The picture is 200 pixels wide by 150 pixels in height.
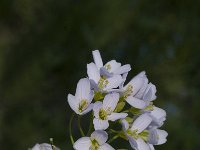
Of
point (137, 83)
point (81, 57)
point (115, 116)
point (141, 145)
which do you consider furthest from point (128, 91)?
point (81, 57)

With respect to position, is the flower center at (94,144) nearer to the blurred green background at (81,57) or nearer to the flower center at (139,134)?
the flower center at (139,134)

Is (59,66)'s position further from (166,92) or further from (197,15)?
(197,15)

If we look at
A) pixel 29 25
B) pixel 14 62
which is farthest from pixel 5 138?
pixel 29 25

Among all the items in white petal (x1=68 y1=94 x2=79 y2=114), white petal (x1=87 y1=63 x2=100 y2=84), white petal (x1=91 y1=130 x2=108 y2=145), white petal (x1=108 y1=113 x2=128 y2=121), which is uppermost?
white petal (x1=87 y1=63 x2=100 y2=84)

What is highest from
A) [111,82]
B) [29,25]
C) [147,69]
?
[29,25]

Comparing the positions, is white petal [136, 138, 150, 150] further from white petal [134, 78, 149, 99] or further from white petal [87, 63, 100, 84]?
white petal [87, 63, 100, 84]

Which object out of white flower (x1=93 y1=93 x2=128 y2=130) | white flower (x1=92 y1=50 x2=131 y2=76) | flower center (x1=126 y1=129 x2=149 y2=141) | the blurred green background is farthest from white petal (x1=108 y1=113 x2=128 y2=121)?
the blurred green background
